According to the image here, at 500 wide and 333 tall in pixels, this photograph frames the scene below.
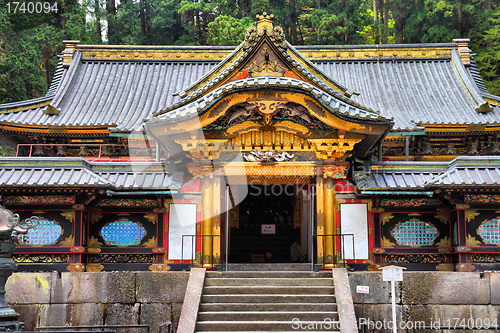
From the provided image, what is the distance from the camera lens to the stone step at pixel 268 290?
12531 mm

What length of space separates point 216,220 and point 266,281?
2452 mm

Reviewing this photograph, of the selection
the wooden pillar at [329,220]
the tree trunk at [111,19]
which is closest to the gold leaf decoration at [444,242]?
the wooden pillar at [329,220]

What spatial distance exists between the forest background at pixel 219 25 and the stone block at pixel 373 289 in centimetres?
2106

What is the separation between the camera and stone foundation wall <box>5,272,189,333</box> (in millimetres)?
12523

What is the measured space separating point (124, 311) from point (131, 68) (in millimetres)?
12905

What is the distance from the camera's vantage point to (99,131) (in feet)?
61.6

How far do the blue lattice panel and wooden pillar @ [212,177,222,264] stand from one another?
12.9 ft

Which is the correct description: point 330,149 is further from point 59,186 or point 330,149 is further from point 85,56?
point 85,56

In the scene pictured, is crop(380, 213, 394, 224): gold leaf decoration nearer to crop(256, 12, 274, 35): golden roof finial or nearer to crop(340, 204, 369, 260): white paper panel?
crop(340, 204, 369, 260): white paper panel

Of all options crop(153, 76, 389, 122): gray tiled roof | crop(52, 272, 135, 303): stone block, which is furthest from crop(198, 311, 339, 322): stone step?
crop(153, 76, 389, 122): gray tiled roof

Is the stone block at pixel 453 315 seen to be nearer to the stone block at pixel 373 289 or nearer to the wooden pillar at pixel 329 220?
the stone block at pixel 373 289

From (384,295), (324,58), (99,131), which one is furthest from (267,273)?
(324,58)

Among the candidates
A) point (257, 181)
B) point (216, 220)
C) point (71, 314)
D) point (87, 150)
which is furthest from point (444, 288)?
point (87, 150)

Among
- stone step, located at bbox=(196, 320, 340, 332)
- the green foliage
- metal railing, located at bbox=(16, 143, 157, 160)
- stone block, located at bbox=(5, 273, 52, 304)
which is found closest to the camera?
stone step, located at bbox=(196, 320, 340, 332)
